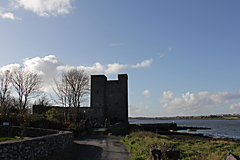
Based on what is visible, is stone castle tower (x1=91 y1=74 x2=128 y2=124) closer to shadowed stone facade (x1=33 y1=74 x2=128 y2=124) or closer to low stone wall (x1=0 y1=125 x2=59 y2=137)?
shadowed stone facade (x1=33 y1=74 x2=128 y2=124)

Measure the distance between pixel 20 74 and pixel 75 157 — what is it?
3393cm

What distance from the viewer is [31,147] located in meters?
9.88

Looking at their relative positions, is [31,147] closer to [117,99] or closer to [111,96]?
[117,99]

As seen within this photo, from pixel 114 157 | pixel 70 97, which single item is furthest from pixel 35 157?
pixel 70 97

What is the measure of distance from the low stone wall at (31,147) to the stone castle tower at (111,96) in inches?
1639

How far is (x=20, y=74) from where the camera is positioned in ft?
138

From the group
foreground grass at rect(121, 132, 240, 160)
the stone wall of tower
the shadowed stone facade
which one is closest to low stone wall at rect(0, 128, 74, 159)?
foreground grass at rect(121, 132, 240, 160)

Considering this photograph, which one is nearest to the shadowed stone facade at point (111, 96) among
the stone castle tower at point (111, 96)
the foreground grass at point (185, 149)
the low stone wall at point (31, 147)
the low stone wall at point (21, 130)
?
the stone castle tower at point (111, 96)

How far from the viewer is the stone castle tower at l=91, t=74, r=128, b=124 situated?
184 feet

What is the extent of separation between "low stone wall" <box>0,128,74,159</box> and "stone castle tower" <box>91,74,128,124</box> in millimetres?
A: 41642

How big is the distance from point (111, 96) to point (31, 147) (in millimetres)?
47613

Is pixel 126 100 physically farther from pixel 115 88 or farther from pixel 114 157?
pixel 114 157

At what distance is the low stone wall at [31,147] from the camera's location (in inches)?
324

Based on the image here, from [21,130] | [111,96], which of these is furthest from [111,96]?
[21,130]
